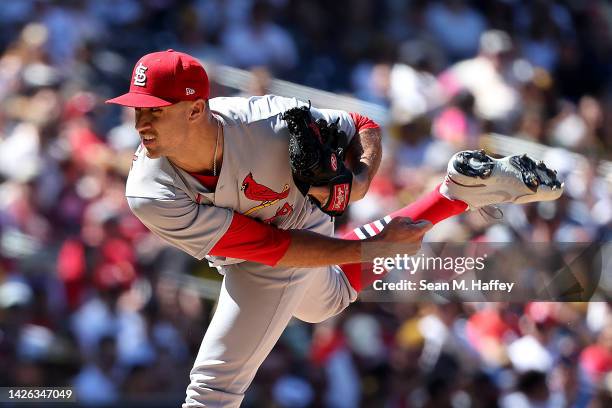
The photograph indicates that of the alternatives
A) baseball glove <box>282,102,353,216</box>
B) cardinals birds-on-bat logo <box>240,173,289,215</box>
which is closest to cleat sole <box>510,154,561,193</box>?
baseball glove <box>282,102,353,216</box>

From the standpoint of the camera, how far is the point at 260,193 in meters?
3.38

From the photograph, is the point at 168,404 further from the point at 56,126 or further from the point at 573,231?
the point at 573,231

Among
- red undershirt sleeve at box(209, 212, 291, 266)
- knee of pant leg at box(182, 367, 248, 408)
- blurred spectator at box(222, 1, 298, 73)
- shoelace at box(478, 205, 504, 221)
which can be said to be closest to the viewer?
red undershirt sleeve at box(209, 212, 291, 266)

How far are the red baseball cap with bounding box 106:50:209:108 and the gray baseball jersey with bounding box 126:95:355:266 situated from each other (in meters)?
0.19

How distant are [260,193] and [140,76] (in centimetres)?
53

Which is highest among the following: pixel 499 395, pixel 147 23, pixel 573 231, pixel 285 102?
pixel 285 102

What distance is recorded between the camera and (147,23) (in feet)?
21.4

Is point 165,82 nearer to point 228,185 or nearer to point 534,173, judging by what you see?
point 228,185

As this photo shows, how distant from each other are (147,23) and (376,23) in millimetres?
1389

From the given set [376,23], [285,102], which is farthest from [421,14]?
[285,102]

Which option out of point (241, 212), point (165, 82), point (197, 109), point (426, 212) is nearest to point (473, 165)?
point (426, 212)

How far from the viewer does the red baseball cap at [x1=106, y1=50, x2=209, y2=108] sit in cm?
309

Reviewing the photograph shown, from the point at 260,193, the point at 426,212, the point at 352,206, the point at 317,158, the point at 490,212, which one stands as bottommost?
the point at 352,206

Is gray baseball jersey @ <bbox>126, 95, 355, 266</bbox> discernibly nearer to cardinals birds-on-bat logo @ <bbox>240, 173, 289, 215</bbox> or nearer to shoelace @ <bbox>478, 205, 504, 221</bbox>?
cardinals birds-on-bat logo @ <bbox>240, 173, 289, 215</bbox>
